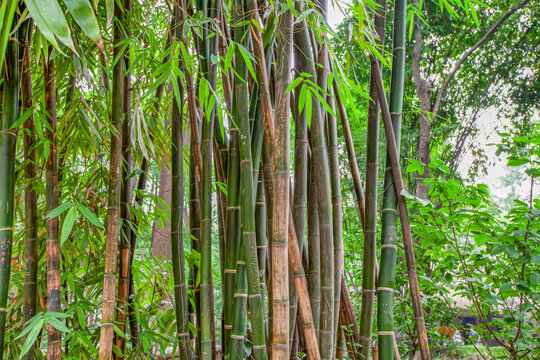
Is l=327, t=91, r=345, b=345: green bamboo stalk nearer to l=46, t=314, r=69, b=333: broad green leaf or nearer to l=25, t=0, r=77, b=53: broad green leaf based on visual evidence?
l=46, t=314, r=69, b=333: broad green leaf

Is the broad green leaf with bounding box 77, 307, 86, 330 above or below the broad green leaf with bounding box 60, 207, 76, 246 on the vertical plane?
below

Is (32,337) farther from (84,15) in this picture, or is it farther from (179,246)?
(84,15)

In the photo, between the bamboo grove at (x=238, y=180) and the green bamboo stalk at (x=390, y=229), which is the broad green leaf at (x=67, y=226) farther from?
the green bamboo stalk at (x=390, y=229)

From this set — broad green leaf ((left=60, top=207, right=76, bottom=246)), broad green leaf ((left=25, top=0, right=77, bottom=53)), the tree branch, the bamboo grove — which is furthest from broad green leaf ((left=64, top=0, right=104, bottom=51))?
the tree branch

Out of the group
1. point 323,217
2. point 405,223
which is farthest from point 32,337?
point 405,223

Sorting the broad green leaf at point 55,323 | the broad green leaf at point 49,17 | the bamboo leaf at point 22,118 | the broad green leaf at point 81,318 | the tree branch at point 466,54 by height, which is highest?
the tree branch at point 466,54

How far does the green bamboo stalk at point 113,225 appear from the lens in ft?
3.63

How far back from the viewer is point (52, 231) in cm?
114

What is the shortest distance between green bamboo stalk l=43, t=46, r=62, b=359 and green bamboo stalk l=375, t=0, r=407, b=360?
2.78ft

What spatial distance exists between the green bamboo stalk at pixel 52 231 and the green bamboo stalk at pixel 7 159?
3.3 inches

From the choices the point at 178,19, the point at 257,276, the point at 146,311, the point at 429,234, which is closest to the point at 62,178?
the point at 146,311

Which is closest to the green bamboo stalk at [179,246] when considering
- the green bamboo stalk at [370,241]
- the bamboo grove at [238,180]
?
the bamboo grove at [238,180]

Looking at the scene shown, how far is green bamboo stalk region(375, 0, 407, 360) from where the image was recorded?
47.6 inches

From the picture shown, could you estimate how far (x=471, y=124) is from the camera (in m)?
5.99
